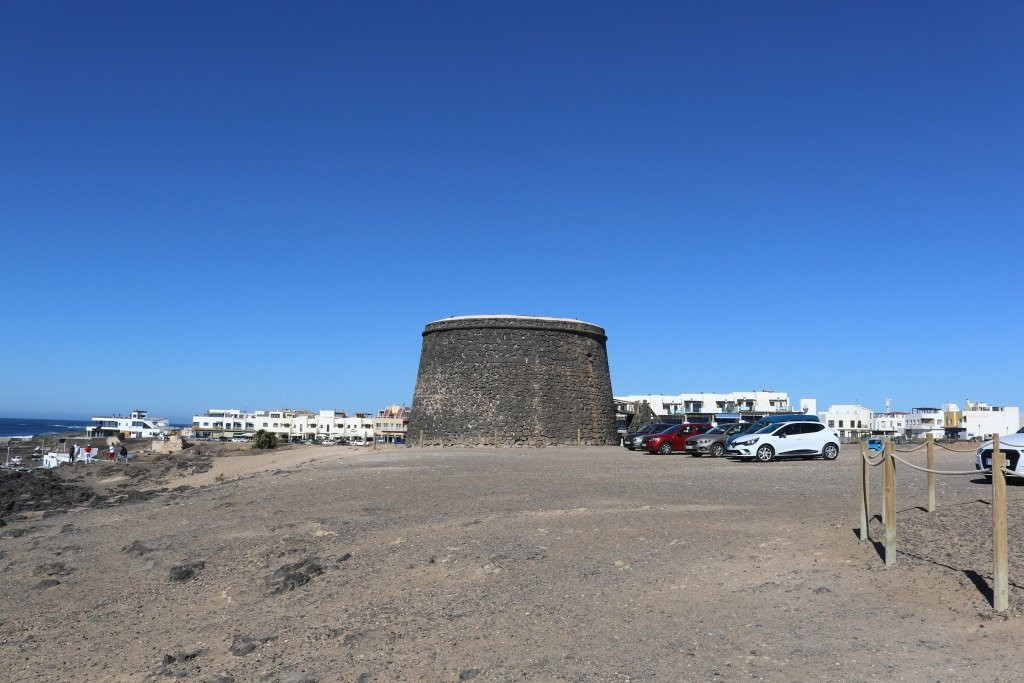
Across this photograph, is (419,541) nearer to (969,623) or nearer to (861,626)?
(861,626)

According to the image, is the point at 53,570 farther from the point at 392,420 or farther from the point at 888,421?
the point at 888,421

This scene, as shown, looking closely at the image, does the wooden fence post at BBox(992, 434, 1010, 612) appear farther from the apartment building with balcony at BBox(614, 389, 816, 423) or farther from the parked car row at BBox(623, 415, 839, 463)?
the apartment building with balcony at BBox(614, 389, 816, 423)

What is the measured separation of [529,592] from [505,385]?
3100 cm

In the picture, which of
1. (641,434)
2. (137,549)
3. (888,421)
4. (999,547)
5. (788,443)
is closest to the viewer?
(999,547)

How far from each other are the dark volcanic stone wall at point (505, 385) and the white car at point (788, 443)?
16360 mm

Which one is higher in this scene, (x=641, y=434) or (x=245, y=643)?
(x=641, y=434)

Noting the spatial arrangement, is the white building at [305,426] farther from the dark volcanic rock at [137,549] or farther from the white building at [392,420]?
the dark volcanic rock at [137,549]

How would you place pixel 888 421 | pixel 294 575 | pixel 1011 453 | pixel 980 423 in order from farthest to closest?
1. pixel 888 421
2. pixel 980 423
3. pixel 1011 453
4. pixel 294 575

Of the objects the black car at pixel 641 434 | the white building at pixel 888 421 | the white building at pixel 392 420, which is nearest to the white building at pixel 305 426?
the white building at pixel 392 420

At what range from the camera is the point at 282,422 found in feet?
397

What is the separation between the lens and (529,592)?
27.8ft

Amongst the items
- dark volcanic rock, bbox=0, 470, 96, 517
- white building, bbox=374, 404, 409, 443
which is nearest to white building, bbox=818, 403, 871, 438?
white building, bbox=374, 404, 409, 443

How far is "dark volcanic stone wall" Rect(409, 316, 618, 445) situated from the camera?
128 ft

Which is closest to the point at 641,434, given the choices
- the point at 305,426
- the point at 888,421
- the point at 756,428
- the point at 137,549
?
the point at 756,428
